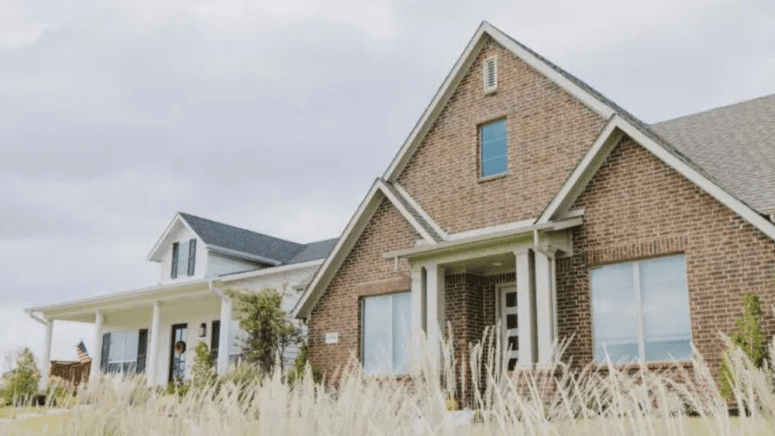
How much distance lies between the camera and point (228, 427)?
2832 mm

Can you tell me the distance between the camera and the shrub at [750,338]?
10328mm

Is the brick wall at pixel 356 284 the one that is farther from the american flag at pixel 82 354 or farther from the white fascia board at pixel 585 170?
the american flag at pixel 82 354

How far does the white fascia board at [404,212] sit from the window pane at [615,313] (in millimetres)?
3256

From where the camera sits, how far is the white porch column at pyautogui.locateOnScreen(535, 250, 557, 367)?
12484 millimetres

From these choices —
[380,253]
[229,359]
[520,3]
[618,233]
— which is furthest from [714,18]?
[229,359]

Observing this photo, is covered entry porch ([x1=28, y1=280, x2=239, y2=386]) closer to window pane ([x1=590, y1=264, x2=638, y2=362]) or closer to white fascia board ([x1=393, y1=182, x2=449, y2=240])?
white fascia board ([x1=393, y1=182, x2=449, y2=240])

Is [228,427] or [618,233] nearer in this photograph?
[228,427]

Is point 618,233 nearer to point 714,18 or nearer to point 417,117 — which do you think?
point 714,18

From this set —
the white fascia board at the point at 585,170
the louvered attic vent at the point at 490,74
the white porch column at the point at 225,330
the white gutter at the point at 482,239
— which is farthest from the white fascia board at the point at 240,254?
the white fascia board at the point at 585,170

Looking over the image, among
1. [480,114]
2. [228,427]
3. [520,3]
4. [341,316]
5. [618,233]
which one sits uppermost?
[480,114]

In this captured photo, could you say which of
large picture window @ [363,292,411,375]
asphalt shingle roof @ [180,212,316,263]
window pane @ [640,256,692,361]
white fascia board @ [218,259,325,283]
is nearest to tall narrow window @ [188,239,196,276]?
asphalt shingle roof @ [180,212,316,263]

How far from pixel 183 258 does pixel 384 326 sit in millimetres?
13241

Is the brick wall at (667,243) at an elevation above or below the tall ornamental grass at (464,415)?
above

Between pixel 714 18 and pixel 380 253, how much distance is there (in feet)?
24.4
